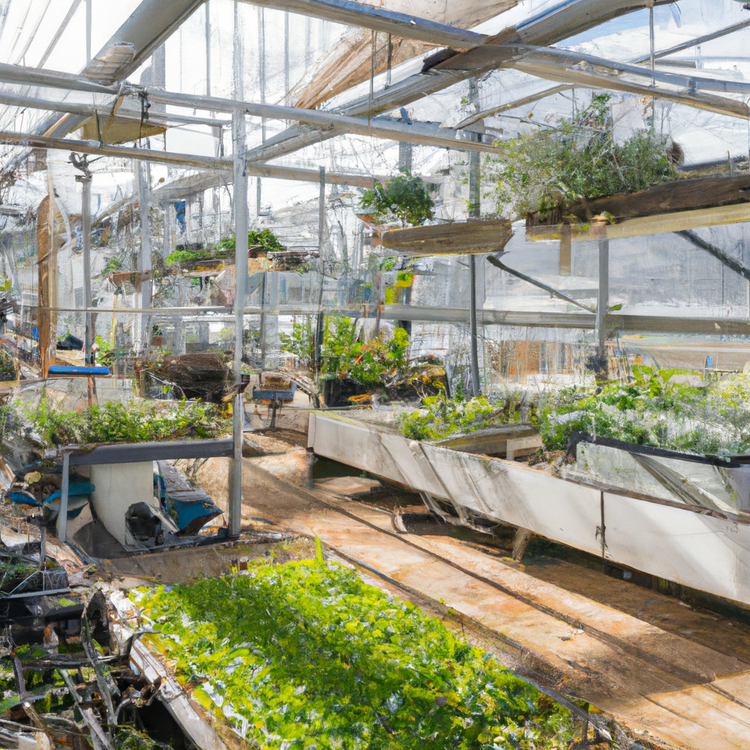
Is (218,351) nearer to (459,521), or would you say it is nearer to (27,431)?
(27,431)

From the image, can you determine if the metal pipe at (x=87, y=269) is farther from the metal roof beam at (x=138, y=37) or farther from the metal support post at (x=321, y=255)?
the metal support post at (x=321, y=255)

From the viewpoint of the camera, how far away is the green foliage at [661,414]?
4012 millimetres

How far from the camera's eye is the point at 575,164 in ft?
15.0

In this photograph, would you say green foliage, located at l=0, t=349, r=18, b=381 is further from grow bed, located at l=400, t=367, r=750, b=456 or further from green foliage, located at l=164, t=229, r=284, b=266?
grow bed, located at l=400, t=367, r=750, b=456

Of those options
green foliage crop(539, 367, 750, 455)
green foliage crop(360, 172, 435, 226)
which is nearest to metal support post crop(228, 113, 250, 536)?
green foliage crop(360, 172, 435, 226)

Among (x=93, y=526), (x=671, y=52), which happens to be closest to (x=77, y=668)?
(x=93, y=526)

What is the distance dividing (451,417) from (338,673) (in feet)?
9.98

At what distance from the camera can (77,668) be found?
9.57 ft

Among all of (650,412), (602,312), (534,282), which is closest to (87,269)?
(534,282)

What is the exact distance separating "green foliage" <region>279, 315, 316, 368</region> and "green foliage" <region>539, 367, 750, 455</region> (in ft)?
6.90

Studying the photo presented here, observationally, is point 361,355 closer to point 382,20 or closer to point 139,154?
point 139,154

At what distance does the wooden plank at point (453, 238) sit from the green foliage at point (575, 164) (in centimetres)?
22

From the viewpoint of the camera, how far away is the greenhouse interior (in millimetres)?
3100

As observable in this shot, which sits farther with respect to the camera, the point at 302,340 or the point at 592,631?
the point at 302,340
